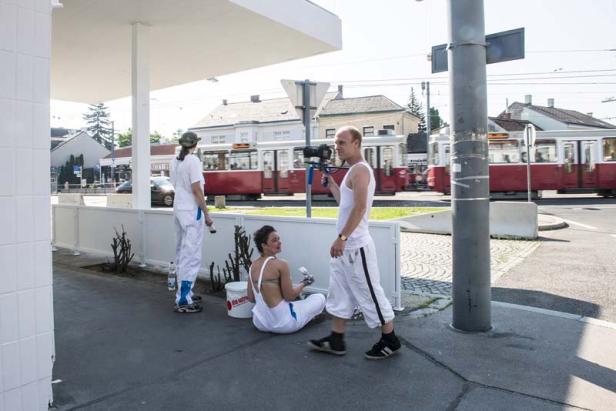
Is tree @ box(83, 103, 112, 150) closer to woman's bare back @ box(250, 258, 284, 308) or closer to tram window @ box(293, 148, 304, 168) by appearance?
tram window @ box(293, 148, 304, 168)

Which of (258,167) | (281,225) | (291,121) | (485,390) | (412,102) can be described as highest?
(412,102)

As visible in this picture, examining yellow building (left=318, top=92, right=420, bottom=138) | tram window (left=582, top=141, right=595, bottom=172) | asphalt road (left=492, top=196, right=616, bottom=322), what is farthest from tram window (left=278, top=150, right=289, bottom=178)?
yellow building (left=318, top=92, right=420, bottom=138)

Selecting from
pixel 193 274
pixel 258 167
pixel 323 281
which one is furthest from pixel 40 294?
pixel 258 167

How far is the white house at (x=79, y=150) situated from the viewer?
70.4 metres

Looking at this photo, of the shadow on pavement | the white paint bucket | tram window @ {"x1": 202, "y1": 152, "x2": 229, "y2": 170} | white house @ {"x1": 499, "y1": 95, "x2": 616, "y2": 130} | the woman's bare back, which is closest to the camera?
the woman's bare back

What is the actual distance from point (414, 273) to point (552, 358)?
3758 millimetres

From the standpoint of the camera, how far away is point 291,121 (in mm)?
49250

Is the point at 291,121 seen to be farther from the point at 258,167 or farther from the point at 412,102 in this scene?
the point at 412,102

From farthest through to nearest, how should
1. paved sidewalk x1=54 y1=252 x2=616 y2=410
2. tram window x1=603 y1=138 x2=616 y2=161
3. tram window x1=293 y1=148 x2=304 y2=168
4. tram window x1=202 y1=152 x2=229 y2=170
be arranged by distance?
tram window x1=202 y1=152 x2=229 y2=170, tram window x1=293 y1=148 x2=304 y2=168, tram window x1=603 y1=138 x2=616 y2=161, paved sidewalk x1=54 y1=252 x2=616 y2=410

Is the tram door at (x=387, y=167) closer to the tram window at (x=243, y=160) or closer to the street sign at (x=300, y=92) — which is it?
the tram window at (x=243, y=160)

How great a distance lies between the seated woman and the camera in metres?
4.79

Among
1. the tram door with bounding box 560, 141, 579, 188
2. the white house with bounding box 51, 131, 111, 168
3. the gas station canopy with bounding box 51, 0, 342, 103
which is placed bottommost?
the tram door with bounding box 560, 141, 579, 188

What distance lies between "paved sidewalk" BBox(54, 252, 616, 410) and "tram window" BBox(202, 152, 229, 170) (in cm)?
2328

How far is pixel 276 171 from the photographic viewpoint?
27562 millimetres
